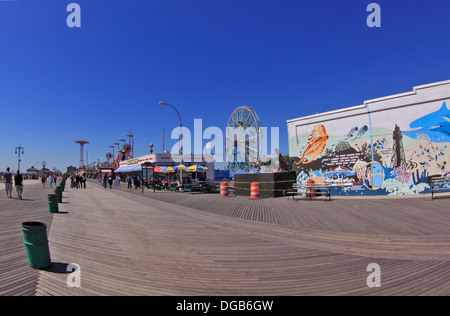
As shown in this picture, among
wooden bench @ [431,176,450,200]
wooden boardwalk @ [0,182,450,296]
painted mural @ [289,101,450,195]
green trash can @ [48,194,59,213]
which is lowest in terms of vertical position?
wooden boardwalk @ [0,182,450,296]

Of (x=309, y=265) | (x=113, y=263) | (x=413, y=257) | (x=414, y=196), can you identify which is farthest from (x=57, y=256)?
(x=414, y=196)

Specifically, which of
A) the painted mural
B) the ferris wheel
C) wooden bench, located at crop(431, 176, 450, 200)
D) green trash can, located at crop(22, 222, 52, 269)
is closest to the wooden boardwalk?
green trash can, located at crop(22, 222, 52, 269)

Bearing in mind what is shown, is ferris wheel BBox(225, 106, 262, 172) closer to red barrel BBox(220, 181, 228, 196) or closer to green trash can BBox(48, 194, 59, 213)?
red barrel BBox(220, 181, 228, 196)

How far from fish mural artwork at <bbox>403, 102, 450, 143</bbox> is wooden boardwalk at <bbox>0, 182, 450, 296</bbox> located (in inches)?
234

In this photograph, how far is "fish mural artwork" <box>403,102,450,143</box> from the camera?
12.2m

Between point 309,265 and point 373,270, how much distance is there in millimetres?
1043

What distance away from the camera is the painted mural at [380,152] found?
1247cm

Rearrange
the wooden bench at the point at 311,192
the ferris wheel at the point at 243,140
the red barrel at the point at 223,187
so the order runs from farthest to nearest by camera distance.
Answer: the ferris wheel at the point at 243,140 → the red barrel at the point at 223,187 → the wooden bench at the point at 311,192

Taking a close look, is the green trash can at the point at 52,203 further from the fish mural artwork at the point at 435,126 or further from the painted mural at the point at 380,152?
the fish mural artwork at the point at 435,126

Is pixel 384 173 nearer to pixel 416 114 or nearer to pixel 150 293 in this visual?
pixel 416 114

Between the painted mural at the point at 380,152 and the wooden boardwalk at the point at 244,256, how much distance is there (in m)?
5.39

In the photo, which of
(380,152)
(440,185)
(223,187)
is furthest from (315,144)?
(223,187)

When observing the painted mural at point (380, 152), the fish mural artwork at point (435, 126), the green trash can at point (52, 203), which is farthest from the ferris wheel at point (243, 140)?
the green trash can at point (52, 203)

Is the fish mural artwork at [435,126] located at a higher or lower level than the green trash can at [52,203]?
higher
